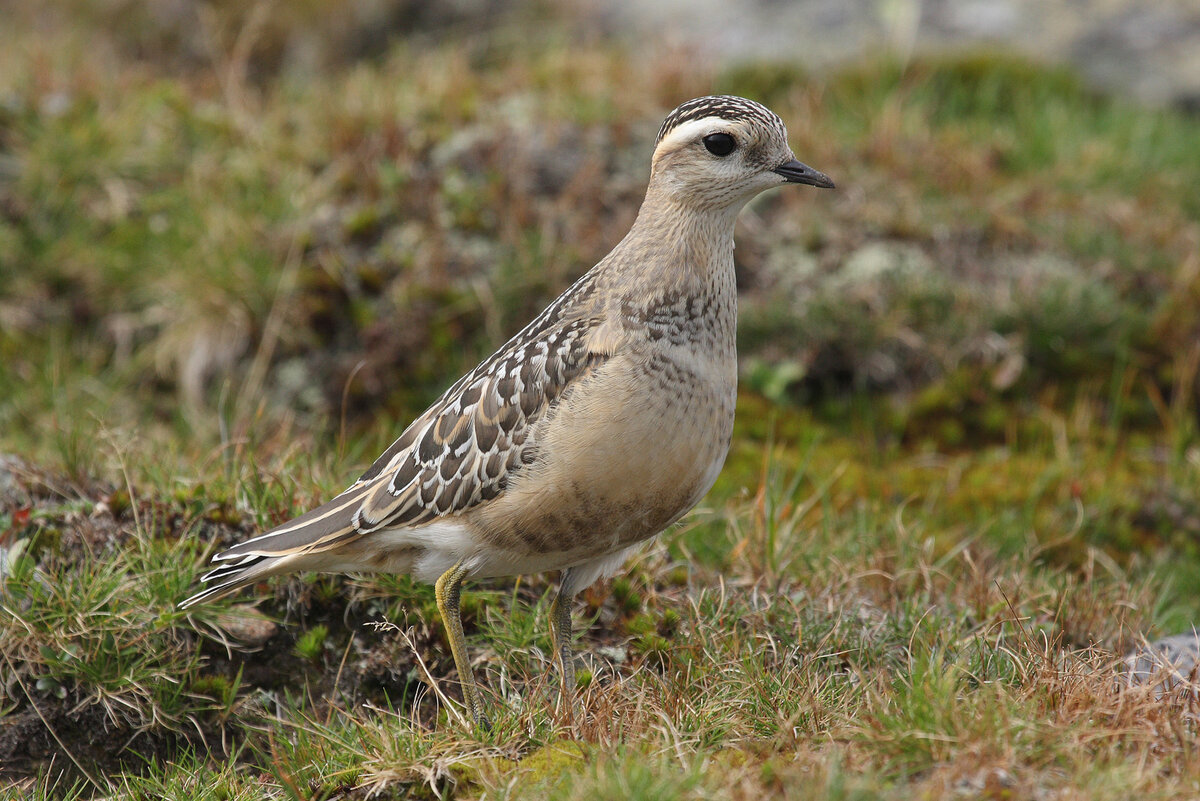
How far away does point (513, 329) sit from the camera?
325 inches

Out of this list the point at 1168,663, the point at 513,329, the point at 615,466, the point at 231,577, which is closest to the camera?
the point at 1168,663

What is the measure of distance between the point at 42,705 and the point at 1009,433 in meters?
5.79

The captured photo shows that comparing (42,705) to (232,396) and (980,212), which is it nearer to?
(232,396)

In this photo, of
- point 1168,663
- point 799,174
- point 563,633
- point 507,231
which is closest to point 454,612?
point 563,633

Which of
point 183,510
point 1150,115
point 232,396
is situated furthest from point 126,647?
point 1150,115

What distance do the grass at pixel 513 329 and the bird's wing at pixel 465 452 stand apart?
582 mm

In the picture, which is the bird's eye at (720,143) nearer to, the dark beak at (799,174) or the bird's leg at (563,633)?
the dark beak at (799,174)

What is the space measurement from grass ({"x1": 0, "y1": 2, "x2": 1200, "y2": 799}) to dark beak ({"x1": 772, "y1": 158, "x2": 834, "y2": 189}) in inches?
69.5

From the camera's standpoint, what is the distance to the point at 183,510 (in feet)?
19.2

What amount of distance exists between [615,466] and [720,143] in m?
1.45

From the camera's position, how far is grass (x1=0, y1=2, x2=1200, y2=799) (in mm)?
4449

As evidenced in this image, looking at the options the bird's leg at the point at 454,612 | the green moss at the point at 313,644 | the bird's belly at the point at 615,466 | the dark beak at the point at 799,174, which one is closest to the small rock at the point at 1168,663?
the bird's belly at the point at 615,466

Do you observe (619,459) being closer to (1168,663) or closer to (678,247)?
(678,247)

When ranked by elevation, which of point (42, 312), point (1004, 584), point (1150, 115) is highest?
point (1150, 115)
